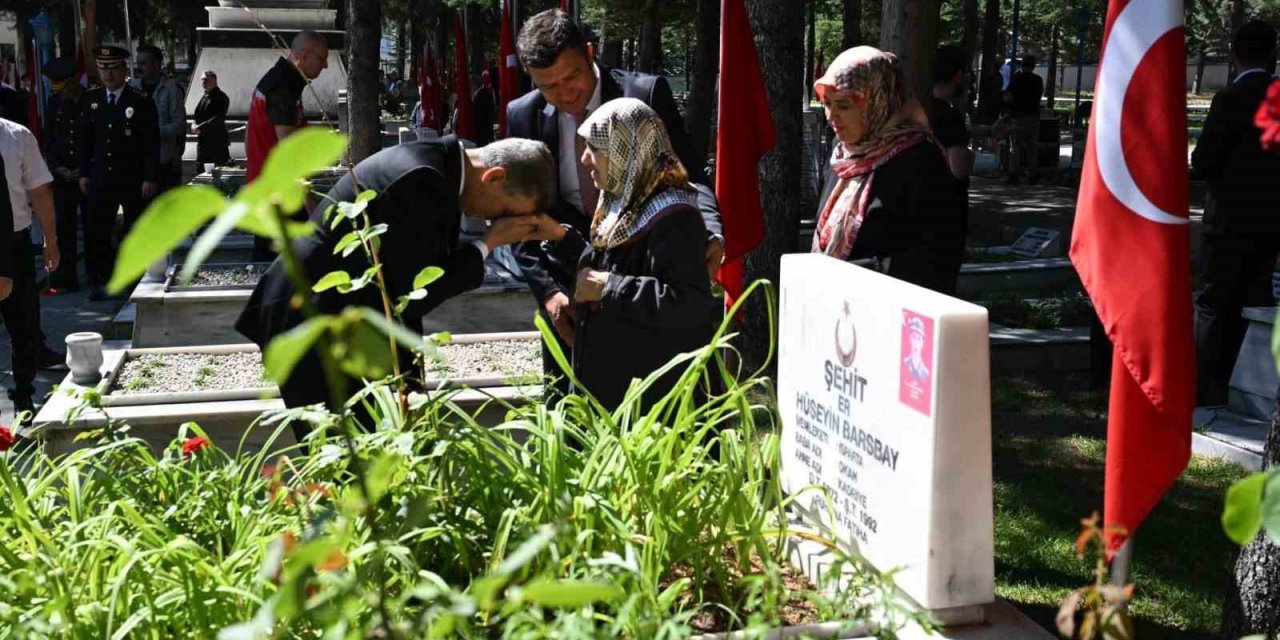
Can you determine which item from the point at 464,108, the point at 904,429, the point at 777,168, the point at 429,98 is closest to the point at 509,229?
the point at 904,429

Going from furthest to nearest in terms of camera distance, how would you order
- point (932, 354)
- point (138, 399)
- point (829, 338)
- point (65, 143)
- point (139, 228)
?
point (65, 143), point (138, 399), point (829, 338), point (932, 354), point (139, 228)

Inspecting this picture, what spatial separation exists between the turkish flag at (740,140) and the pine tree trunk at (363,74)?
21.4 ft

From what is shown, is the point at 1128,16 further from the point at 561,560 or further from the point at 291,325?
the point at 291,325

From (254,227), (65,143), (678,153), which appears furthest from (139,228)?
(65,143)

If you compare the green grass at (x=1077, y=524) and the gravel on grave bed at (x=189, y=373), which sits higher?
the gravel on grave bed at (x=189, y=373)

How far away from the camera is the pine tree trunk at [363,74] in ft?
39.4

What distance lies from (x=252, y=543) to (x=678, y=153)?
240cm

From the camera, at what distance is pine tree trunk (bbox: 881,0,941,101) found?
25.9 ft

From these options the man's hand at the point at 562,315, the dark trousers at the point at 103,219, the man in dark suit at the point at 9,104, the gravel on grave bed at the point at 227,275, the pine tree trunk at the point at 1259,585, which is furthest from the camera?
the man in dark suit at the point at 9,104

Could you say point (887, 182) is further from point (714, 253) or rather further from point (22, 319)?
point (22, 319)

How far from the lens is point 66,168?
12469mm

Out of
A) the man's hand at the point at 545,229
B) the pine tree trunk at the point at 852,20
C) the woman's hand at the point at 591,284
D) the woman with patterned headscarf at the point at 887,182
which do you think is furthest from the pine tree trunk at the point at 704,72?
the woman's hand at the point at 591,284

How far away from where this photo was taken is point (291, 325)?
13.4 feet

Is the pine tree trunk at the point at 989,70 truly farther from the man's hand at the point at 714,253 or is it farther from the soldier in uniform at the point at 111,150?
the man's hand at the point at 714,253
